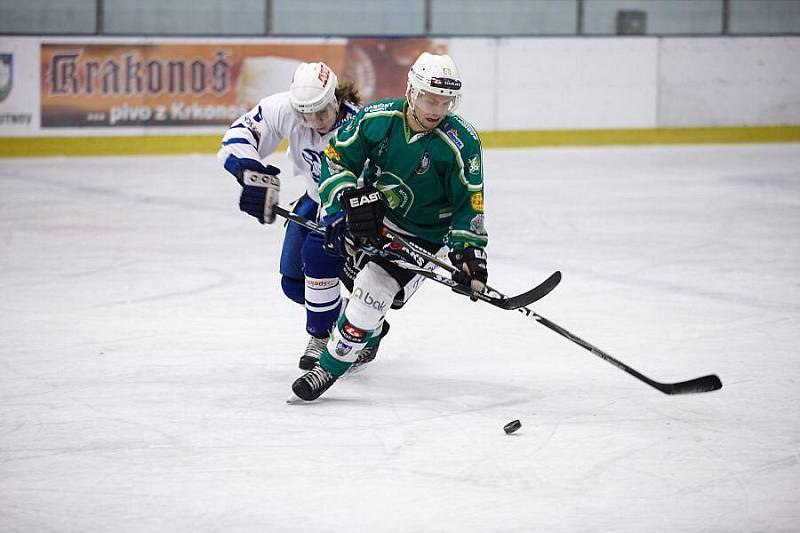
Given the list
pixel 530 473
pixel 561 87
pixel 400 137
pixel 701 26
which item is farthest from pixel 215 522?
pixel 701 26

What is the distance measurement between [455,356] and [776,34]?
8.79 m

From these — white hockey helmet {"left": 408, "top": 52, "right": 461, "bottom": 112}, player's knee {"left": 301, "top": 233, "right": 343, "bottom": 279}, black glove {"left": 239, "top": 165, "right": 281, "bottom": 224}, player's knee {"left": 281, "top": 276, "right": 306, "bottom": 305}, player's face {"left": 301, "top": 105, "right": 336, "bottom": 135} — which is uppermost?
white hockey helmet {"left": 408, "top": 52, "right": 461, "bottom": 112}

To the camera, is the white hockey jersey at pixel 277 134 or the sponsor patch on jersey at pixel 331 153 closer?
the sponsor patch on jersey at pixel 331 153

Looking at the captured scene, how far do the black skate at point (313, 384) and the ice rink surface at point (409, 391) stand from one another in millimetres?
41

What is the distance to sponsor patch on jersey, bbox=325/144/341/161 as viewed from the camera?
11.3 ft

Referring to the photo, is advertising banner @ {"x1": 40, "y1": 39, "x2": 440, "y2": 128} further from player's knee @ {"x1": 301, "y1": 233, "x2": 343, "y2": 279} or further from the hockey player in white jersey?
player's knee @ {"x1": 301, "y1": 233, "x2": 343, "y2": 279}

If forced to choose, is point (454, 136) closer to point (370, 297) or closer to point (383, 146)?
point (383, 146)

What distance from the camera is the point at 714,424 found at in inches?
130

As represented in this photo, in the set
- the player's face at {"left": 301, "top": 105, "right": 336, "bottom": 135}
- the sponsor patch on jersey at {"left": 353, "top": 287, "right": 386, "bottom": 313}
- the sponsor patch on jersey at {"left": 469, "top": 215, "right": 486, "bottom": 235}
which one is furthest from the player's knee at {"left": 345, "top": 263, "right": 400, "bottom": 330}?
the player's face at {"left": 301, "top": 105, "right": 336, "bottom": 135}

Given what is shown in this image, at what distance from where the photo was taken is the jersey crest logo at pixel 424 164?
341 cm

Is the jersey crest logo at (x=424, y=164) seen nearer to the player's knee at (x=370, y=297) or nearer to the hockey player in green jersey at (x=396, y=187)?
the hockey player in green jersey at (x=396, y=187)

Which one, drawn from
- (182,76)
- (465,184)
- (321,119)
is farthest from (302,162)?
(182,76)

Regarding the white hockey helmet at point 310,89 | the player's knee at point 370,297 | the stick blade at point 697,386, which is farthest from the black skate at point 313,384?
the stick blade at point 697,386

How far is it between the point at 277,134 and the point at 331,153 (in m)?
0.48
